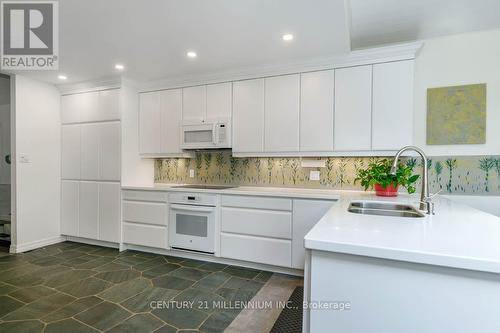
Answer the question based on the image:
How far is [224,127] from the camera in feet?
10.4

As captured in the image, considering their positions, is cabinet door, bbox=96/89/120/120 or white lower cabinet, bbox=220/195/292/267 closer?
white lower cabinet, bbox=220/195/292/267

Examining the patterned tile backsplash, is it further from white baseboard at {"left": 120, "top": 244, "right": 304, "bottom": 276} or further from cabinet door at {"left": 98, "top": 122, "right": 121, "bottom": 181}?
white baseboard at {"left": 120, "top": 244, "right": 304, "bottom": 276}

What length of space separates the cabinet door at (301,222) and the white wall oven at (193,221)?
36.0 inches

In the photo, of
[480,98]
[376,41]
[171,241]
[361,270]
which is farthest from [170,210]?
[480,98]

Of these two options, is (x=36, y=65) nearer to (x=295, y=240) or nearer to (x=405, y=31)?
(x=295, y=240)

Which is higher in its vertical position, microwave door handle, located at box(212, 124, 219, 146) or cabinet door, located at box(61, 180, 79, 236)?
microwave door handle, located at box(212, 124, 219, 146)

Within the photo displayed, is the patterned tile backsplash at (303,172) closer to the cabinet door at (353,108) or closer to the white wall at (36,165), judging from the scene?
the cabinet door at (353,108)

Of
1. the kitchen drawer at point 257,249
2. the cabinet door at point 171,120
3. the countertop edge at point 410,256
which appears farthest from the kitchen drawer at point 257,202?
the countertop edge at point 410,256

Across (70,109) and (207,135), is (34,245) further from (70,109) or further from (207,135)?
(207,135)

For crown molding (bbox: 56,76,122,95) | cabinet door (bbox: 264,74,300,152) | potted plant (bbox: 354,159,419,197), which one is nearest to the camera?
potted plant (bbox: 354,159,419,197)

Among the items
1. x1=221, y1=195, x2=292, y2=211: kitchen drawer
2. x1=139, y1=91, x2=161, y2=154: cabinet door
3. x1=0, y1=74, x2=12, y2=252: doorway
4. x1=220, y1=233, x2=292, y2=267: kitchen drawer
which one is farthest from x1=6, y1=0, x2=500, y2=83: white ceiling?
x1=0, y1=74, x2=12, y2=252: doorway

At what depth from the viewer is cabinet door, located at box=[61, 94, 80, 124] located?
3.75m

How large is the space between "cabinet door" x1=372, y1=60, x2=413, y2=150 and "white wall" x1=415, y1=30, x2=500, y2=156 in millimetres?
307

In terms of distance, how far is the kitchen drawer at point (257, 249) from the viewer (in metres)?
2.67
